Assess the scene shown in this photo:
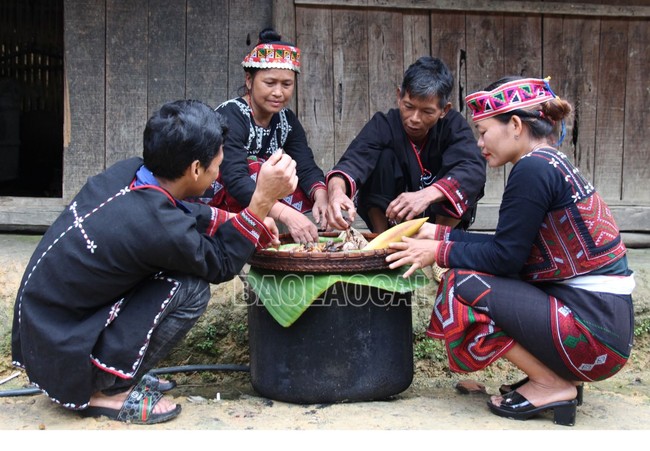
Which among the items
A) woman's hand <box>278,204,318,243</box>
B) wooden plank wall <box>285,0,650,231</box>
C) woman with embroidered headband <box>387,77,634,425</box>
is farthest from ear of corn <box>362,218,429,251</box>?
wooden plank wall <box>285,0,650,231</box>

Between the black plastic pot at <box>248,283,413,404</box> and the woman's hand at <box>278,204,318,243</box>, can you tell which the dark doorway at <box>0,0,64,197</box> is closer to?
the woman's hand at <box>278,204,318,243</box>

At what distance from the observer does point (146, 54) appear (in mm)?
5098

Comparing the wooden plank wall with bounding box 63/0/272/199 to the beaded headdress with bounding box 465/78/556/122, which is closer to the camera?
the beaded headdress with bounding box 465/78/556/122

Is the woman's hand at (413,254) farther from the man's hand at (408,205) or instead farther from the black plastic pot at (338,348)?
the man's hand at (408,205)

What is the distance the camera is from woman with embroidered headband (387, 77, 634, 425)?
10.0 ft

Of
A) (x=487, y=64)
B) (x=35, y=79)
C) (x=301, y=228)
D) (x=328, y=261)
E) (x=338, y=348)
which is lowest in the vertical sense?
(x=338, y=348)

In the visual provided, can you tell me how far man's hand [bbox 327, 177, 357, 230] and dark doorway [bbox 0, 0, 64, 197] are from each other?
576cm

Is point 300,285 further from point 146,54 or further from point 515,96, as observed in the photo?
point 146,54

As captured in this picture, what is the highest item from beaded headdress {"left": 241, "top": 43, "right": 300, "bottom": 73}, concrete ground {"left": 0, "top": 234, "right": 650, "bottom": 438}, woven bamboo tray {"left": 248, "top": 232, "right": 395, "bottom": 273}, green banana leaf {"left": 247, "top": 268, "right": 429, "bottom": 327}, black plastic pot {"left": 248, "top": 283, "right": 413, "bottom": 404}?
beaded headdress {"left": 241, "top": 43, "right": 300, "bottom": 73}

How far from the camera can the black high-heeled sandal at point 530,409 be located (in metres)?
3.15

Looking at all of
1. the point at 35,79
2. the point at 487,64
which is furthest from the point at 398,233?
the point at 35,79

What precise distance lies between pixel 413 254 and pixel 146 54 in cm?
271

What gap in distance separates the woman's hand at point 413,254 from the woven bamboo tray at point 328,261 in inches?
1.6

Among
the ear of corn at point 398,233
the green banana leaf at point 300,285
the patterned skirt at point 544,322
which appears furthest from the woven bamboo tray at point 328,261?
the patterned skirt at point 544,322
